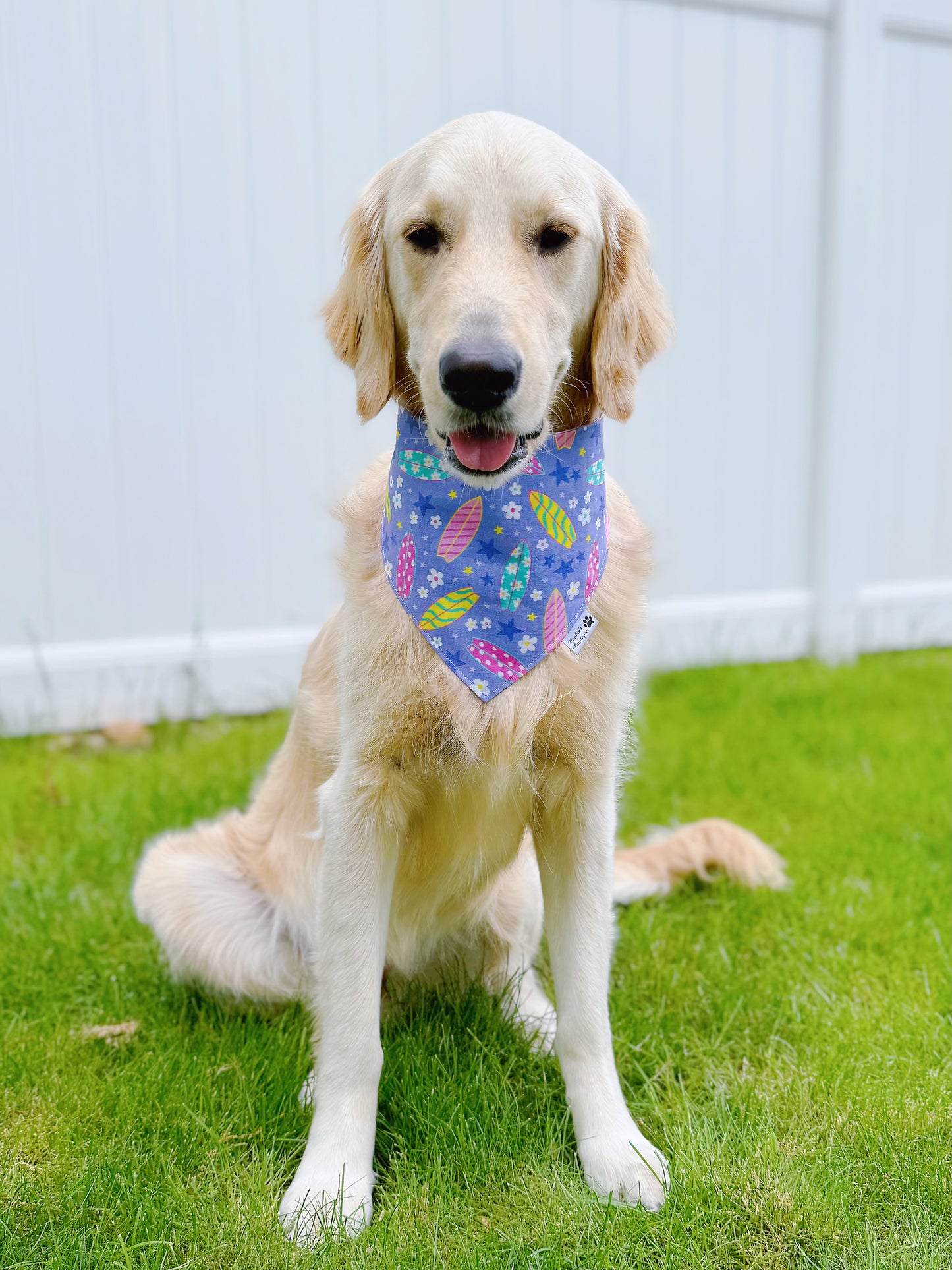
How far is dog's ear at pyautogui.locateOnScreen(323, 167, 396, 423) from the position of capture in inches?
69.1

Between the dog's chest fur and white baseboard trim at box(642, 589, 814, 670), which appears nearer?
the dog's chest fur

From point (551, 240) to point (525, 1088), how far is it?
1.42m

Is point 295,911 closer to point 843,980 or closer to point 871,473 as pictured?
point 843,980

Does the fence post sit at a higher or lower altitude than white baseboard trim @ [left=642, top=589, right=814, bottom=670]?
higher

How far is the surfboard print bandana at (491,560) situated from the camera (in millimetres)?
1669

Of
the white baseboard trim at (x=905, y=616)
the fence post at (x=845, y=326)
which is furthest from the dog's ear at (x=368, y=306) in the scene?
the white baseboard trim at (x=905, y=616)

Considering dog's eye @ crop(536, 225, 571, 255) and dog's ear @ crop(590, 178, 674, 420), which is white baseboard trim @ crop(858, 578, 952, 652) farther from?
dog's eye @ crop(536, 225, 571, 255)

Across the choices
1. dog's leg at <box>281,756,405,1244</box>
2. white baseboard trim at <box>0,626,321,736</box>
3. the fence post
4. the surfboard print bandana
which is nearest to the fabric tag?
the surfboard print bandana

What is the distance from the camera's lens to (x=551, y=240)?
5.25 feet

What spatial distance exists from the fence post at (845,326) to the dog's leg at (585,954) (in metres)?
3.57

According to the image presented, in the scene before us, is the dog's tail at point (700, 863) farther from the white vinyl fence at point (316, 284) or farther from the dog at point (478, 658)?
the white vinyl fence at point (316, 284)

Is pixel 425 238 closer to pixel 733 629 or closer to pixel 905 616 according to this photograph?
pixel 733 629

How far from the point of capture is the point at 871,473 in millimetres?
5176

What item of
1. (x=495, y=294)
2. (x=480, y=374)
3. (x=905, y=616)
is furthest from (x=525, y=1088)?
(x=905, y=616)
